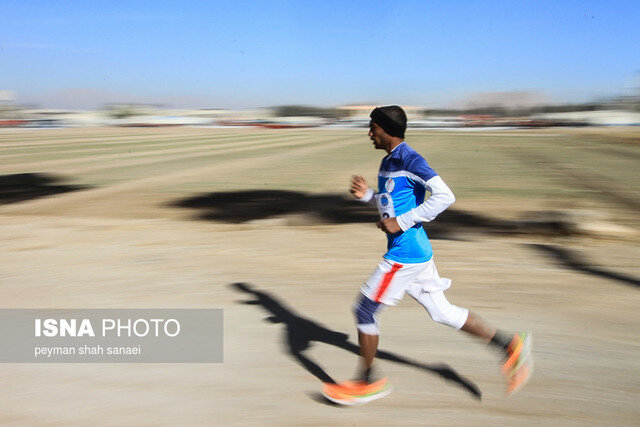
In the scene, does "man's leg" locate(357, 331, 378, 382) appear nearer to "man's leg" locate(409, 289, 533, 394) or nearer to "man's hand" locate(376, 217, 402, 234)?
"man's leg" locate(409, 289, 533, 394)

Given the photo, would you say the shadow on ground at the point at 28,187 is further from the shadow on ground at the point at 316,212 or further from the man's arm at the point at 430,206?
the man's arm at the point at 430,206

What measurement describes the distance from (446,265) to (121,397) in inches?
147

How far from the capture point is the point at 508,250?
6.45 m

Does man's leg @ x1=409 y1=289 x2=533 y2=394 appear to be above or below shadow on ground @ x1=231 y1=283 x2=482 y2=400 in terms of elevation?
above

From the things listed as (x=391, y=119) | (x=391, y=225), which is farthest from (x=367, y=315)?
(x=391, y=119)

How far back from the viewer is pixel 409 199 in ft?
9.51

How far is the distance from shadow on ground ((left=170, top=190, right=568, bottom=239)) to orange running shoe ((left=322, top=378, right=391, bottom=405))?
4423 mm

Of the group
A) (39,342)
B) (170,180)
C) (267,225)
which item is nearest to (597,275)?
(267,225)

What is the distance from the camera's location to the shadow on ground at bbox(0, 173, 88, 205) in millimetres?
10727

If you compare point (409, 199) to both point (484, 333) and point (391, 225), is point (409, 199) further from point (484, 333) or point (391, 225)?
point (484, 333)

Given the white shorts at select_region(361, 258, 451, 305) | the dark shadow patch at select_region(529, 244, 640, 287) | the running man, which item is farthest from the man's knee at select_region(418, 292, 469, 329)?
the dark shadow patch at select_region(529, 244, 640, 287)

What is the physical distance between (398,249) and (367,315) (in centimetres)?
39

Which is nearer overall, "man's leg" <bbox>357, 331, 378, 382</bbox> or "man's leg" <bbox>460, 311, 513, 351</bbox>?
"man's leg" <bbox>357, 331, 378, 382</bbox>

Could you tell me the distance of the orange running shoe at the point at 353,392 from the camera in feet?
9.75
